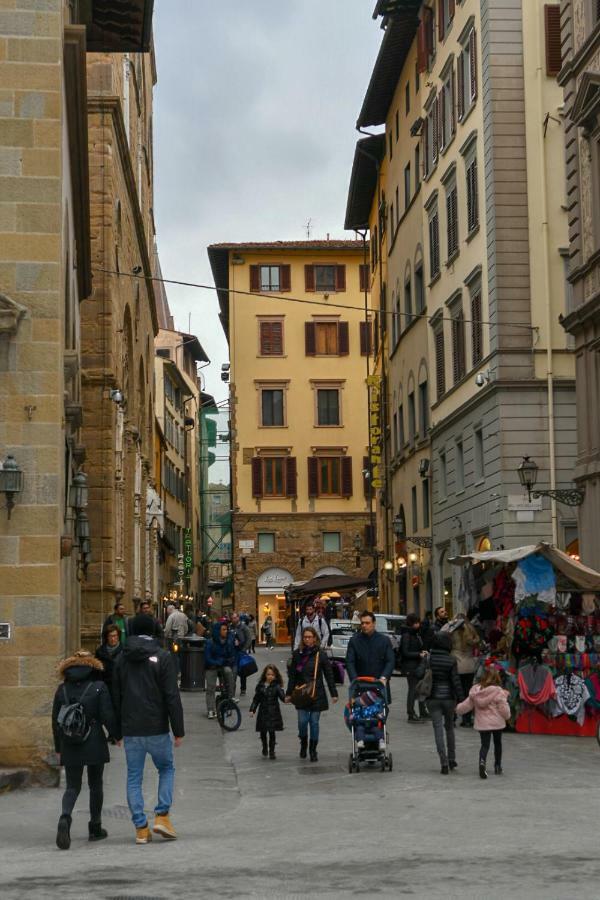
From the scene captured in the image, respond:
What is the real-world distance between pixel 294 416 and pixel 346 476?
4.00 m

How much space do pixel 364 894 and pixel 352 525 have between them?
64523mm

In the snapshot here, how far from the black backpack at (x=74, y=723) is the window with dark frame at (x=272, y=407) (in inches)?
2455

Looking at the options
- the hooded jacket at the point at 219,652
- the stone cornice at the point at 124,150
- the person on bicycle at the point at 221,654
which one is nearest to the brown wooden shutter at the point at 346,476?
the stone cornice at the point at 124,150

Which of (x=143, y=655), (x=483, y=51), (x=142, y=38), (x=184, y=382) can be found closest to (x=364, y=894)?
(x=143, y=655)

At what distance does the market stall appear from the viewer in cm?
2062

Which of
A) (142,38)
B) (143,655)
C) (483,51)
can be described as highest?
(483,51)

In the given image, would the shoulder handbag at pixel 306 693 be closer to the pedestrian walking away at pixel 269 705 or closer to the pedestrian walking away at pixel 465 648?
the pedestrian walking away at pixel 269 705

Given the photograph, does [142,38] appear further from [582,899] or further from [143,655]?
[582,899]

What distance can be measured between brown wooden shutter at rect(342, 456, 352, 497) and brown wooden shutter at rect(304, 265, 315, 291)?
9.01m

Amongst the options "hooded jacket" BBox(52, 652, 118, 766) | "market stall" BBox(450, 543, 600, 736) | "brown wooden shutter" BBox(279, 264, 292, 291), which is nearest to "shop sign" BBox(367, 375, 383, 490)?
"brown wooden shutter" BBox(279, 264, 292, 291)

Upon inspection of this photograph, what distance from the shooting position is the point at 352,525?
73.4 meters

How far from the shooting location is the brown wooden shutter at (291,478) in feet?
241

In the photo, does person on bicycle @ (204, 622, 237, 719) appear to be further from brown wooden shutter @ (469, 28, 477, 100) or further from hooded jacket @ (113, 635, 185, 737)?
brown wooden shutter @ (469, 28, 477, 100)

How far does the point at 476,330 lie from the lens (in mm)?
35406
